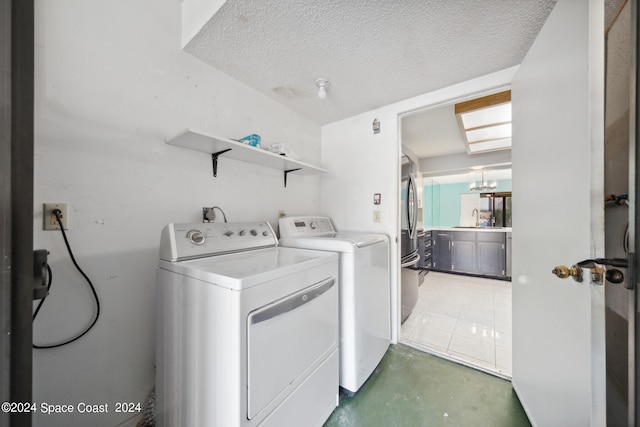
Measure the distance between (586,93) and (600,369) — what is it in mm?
867

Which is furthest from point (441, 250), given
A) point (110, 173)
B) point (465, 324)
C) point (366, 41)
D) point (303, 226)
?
point (110, 173)

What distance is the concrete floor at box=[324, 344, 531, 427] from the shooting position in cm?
128

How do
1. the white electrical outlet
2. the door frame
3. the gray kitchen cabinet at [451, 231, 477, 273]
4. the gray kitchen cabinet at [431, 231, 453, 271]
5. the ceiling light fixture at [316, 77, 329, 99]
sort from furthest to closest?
the gray kitchen cabinet at [431, 231, 453, 271] → the gray kitchen cabinet at [451, 231, 477, 273] → the ceiling light fixture at [316, 77, 329, 99] → the white electrical outlet → the door frame

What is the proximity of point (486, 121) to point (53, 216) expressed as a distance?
345 cm

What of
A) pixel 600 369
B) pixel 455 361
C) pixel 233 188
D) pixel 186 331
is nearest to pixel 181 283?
pixel 186 331

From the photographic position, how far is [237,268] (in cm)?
97

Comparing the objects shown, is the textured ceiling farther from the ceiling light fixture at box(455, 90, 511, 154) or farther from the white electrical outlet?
the white electrical outlet

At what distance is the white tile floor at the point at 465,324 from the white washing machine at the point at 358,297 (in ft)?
1.76

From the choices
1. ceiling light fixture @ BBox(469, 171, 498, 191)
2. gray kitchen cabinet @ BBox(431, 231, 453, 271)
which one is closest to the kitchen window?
ceiling light fixture @ BBox(469, 171, 498, 191)

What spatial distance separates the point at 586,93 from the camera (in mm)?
740

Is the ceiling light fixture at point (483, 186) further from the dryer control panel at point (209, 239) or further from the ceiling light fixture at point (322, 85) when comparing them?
the dryer control panel at point (209, 239)

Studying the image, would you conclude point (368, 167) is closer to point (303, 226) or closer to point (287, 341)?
point (303, 226)

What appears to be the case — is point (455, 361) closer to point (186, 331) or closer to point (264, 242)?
point (264, 242)

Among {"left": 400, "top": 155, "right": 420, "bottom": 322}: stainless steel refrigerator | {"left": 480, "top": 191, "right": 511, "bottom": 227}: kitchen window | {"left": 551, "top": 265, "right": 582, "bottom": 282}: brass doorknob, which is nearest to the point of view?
{"left": 551, "top": 265, "right": 582, "bottom": 282}: brass doorknob
